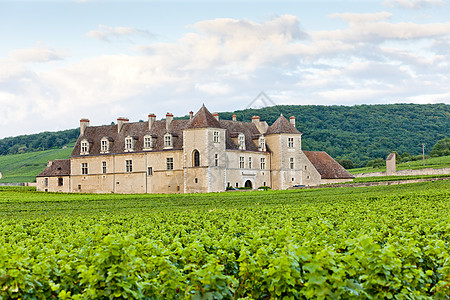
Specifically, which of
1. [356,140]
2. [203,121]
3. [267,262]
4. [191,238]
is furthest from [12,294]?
[356,140]

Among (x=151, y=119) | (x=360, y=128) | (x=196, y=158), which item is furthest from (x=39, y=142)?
(x=196, y=158)

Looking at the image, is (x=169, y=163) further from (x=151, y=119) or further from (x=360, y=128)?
(x=360, y=128)

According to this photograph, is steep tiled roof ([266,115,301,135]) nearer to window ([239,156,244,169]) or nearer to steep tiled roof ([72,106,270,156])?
steep tiled roof ([72,106,270,156])

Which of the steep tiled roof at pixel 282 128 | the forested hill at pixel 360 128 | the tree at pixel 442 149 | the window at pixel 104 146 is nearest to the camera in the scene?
the steep tiled roof at pixel 282 128

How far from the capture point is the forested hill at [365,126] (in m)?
136

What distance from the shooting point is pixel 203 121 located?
76.4 meters

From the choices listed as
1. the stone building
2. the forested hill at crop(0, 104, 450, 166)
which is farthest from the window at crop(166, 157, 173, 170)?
the forested hill at crop(0, 104, 450, 166)

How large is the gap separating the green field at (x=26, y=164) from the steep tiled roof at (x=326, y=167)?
2672 inches

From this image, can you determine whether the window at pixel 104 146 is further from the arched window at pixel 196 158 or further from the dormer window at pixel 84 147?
the arched window at pixel 196 158

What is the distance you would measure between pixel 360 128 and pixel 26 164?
86.3 metres

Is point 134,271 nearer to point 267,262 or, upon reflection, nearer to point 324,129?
point 267,262

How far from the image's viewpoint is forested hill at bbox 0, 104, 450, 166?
136750 mm

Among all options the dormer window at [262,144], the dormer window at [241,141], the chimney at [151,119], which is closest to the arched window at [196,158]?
the dormer window at [241,141]

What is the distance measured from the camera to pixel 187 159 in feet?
253
